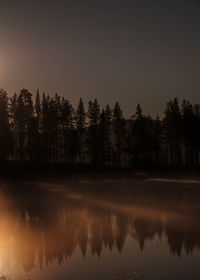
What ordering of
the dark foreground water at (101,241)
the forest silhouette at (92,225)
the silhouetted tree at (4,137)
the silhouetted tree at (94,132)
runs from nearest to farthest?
the dark foreground water at (101,241) → the forest silhouette at (92,225) → the silhouetted tree at (4,137) → the silhouetted tree at (94,132)

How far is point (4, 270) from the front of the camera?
11789mm

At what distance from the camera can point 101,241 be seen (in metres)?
15.5

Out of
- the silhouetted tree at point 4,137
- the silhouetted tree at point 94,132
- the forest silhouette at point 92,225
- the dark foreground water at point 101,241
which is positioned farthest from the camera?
the silhouetted tree at point 94,132

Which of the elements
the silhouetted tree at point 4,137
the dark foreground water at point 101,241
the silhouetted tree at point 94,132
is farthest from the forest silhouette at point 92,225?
the silhouetted tree at point 94,132

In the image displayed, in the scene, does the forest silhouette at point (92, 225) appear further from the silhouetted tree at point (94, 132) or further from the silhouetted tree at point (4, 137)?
the silhouetted tree at point (94, 132)

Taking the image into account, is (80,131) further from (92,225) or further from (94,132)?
(92,225)

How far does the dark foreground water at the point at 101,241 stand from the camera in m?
11.5

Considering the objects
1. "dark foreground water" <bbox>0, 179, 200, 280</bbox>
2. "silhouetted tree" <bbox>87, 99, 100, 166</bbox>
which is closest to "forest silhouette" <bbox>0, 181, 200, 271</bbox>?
"dark foreground water" <bbox>0, 179, 200, 280</bbox>

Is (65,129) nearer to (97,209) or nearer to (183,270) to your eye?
(97,209)

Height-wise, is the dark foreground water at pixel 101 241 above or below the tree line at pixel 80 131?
below

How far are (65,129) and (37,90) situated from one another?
15511mm

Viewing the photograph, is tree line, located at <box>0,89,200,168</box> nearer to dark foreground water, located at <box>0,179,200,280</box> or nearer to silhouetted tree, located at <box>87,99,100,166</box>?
silhouetted tree, located at <box>87,99,100,166</box>

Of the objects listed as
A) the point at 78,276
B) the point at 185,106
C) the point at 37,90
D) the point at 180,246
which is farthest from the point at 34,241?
the point at 185,106

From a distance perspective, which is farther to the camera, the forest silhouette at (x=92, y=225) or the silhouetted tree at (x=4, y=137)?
the silhouetted tree at (x=4, y=137)
